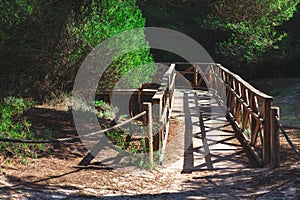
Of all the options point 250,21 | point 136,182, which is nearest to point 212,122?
point 136,182

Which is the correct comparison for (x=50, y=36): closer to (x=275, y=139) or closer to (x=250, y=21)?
(x=275, y=139)

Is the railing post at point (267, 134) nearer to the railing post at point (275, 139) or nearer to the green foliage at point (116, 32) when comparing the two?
the railing post at point (275, 139)

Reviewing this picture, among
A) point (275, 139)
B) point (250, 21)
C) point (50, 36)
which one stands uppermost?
point (250, 21)

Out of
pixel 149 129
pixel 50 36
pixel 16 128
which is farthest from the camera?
pixel 50 36

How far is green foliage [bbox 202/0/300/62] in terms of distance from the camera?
49.2ft

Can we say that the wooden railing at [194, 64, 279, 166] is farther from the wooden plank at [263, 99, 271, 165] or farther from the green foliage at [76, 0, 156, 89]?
the green foliage at [76, 0, 156, 89]

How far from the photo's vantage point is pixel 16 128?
6.95 m

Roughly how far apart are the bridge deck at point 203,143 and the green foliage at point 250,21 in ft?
15.8

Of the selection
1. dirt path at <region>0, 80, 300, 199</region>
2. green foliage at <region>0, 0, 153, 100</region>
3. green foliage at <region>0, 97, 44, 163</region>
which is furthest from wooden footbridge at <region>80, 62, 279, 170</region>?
green foliage at <region>0, 0, 153, 100</region>

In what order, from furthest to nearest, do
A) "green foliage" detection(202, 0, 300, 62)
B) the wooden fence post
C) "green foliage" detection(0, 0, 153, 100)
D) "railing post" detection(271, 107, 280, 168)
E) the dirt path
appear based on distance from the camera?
"green foliage" detection(202, 0, 300, 62) → "green foliage" detection(0, 0, 153, 100) → the wooden fence post → "railing post" detection(271, 107, 280, 168) → the dirt path

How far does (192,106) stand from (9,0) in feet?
18.7

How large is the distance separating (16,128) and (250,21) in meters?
10.9

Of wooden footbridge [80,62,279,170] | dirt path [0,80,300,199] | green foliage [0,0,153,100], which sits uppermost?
green foliage [0,0,153,100]

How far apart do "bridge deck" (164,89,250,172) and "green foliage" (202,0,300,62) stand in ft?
15.8
